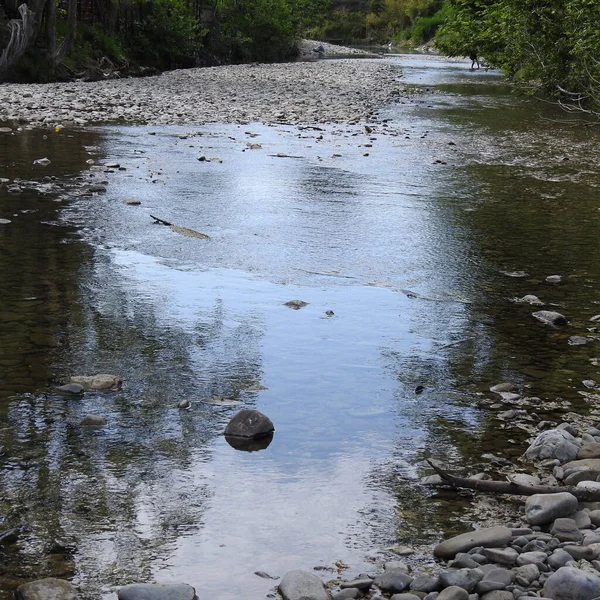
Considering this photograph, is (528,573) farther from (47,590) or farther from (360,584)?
(47,590)

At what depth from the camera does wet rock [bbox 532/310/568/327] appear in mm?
5617

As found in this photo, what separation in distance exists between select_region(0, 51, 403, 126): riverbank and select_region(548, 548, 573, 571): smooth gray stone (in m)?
14.0

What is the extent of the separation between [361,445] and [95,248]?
379cm

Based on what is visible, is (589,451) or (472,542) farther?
(589,451)

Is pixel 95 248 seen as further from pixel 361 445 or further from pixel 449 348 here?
pixel 361 445

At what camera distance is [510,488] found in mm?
3504

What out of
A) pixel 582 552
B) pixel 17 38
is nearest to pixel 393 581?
pixel 582 552

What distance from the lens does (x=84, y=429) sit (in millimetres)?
3963

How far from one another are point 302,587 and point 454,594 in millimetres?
443

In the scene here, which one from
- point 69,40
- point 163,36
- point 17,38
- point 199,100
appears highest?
point 17,38

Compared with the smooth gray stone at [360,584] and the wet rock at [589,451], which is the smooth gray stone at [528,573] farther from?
the wet rock at [589,451]

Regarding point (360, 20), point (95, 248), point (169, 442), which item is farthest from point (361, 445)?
point (360, 20)

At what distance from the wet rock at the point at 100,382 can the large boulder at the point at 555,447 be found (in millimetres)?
1887

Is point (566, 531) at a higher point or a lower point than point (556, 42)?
lower
